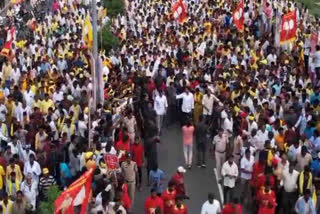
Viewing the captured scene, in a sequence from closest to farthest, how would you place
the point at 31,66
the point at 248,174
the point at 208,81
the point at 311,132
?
the point at 248,174
the point at 311,132
the point at 208,81
the point at 31,66

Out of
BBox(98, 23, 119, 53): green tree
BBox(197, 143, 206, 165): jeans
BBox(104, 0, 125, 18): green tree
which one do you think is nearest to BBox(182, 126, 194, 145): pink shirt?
BBox(197, 143, 206, 165): jeans

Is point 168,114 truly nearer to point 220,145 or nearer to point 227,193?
point 220,145

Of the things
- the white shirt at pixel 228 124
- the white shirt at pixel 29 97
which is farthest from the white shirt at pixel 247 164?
the white shirt at pixel 29 97

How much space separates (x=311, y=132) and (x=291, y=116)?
860 millimetres

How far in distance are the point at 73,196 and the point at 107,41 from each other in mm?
12185

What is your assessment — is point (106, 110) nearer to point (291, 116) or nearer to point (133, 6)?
point (291, 116)

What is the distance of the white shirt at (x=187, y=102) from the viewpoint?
1484 cm

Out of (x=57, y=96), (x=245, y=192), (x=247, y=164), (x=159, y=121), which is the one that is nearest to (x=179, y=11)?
(x=159, y=121)

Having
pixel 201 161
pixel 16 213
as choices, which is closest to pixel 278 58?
pixel 201 161

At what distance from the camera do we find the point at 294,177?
436 inches

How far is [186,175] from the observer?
531 inches

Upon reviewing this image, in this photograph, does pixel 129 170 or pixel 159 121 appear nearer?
pixel 129 170

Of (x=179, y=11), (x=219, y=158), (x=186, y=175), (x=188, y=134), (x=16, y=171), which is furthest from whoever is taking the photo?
(x=179, y=11)

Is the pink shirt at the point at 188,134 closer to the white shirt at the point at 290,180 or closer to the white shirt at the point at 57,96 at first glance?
the white shirt at the point at 290,180
